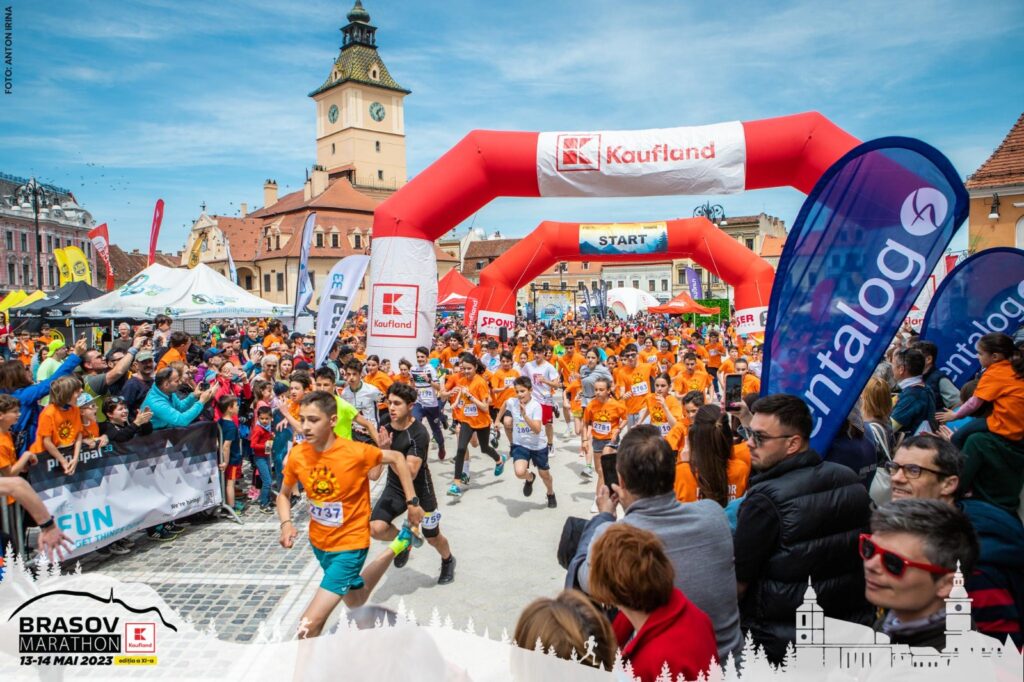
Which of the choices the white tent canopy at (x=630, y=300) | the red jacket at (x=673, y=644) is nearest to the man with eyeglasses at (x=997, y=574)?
the red jacket at (x=673, y=644)

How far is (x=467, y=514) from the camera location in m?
7.22

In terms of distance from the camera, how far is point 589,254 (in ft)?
57.0

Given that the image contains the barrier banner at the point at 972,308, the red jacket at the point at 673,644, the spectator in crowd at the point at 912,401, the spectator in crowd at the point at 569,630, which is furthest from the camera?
the barrier banner at the point at 972,308

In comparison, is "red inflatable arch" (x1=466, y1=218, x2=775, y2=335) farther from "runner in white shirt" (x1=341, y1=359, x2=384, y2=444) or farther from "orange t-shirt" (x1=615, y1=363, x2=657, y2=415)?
"runner in white shirt" (x1=341, y1=359, x2=384, y2=444)

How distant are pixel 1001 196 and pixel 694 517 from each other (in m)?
24.3

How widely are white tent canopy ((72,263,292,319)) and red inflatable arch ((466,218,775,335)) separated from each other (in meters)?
6.55

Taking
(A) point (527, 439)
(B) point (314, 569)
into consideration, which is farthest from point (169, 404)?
(A) point (527, 439)

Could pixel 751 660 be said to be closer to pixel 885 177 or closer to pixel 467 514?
pixel 885 177

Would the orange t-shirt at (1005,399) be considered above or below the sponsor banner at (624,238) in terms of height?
below

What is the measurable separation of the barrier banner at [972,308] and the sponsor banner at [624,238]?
9.86 metres

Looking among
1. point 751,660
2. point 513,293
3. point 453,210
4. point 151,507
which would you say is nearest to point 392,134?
point 513,293

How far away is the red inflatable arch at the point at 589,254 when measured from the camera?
15.6 meters

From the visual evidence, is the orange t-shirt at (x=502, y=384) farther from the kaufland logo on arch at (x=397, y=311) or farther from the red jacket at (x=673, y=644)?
the red jacket at (x=673, y=644)

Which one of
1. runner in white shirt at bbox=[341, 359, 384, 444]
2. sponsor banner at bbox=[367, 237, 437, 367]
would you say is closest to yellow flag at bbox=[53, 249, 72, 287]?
sponsor banner at bbox=[367, 237, 437, 367]
